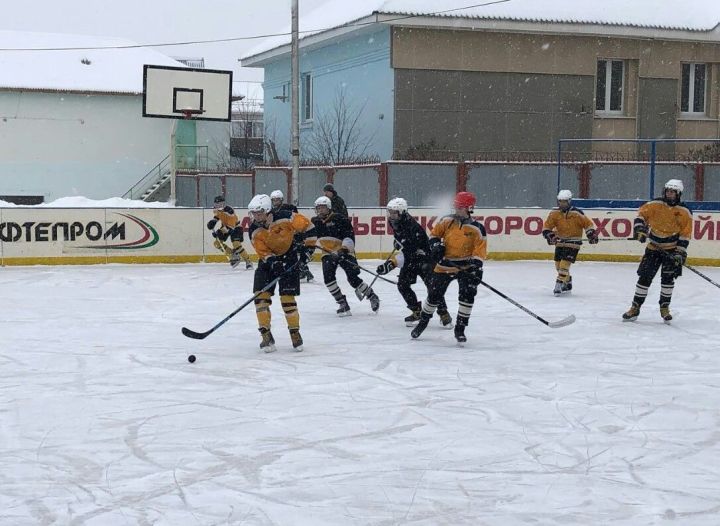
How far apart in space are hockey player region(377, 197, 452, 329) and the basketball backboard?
1291 cm

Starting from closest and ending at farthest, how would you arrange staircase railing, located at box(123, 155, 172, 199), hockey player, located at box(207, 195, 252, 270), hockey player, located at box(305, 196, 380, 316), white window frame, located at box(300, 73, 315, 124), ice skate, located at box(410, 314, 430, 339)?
ice skate, located at box(410, 314, 430, 339) → hockey player, located at box(305, 196, 380, 316) → hockey player, located at box(207, 195, 252, 270) → white window frame, located at box(300, 73, 315, 124) → staircase railing, located at box(123, 155, 172, 199)

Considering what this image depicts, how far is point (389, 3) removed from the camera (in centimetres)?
2238

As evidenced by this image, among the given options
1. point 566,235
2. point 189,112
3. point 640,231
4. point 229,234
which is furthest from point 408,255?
point 189,112

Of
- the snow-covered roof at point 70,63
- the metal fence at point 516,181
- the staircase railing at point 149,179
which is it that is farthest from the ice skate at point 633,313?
the snow-covered roof at point 70,63

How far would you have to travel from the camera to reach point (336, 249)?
11.5m

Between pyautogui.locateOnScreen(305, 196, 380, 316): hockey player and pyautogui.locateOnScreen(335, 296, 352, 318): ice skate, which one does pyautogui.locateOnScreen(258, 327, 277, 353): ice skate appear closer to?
pyautogui.locateOnScreen(305, 196, 380, 316): hockey player

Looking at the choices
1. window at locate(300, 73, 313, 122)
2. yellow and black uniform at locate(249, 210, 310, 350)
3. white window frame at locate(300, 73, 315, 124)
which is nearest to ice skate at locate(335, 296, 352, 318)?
yellow and black uniform at locate(249, 210, 310, 350)

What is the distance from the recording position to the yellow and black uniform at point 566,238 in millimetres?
13102

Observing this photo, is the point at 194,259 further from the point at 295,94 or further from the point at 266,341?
the point at 266,341

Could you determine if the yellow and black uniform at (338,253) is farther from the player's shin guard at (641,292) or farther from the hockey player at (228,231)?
the hockey player at (228,231)

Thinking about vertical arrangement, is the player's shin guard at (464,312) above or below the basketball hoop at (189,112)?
below

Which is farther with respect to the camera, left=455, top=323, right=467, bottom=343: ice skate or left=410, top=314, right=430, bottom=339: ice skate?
left=410, top=314, right=430, bottom=339: ice skate

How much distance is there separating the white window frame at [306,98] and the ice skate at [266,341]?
62.2 ft

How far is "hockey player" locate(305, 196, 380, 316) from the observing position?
437 inches
